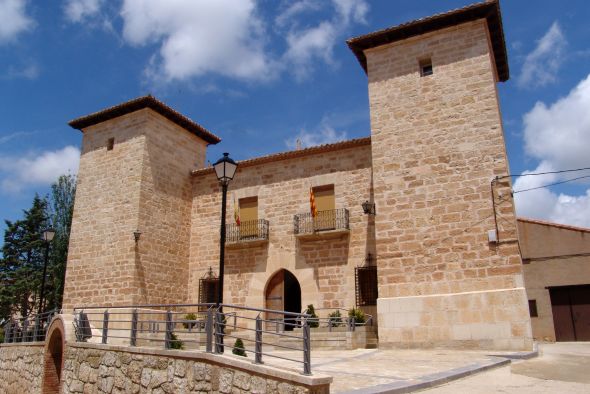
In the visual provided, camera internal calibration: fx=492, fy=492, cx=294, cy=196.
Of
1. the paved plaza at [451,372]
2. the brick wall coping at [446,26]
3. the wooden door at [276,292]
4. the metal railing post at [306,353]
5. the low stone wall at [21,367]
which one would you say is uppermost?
the brick wall coping at [446,26]

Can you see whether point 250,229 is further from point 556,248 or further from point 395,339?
point 556,248

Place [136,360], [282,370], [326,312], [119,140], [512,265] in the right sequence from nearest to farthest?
[282,370] < [136,360] < [512,265] < [326,312] < [119,140]

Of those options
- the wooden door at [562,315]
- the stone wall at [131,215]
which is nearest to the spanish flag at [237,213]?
the stone wall at [131,215]

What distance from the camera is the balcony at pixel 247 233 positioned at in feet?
48.0

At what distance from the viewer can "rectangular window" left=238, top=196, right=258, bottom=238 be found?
14938 millimetres

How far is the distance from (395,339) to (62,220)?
1776cm

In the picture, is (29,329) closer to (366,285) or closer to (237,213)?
(237,213)

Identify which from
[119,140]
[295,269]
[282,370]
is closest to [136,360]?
[282,370]

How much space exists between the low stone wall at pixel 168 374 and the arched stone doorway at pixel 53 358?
1.06 metres

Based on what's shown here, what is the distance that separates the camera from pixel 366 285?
1302 centimetres

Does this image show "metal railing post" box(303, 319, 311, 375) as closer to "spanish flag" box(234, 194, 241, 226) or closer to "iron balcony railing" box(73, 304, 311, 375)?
"iron balcony railing" box(73, 304, 311, 375)

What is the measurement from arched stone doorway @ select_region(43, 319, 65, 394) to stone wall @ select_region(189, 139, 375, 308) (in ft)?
15.5

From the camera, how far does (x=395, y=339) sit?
11.0 meters

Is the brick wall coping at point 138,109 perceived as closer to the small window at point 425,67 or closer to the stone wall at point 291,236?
the stone wall at point 291,236
